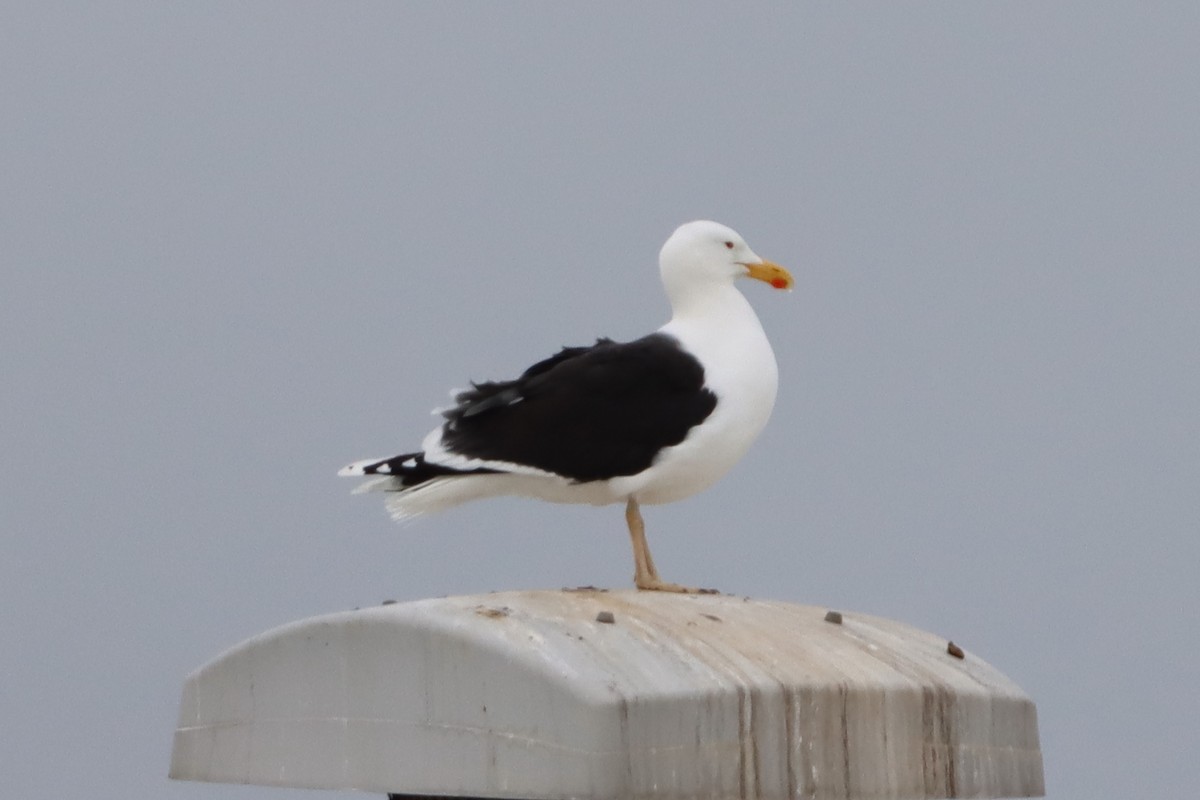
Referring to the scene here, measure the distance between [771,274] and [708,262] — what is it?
1.01ft

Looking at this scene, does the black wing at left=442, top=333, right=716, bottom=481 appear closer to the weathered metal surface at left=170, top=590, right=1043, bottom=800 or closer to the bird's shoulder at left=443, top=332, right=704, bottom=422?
the bird's shoulder at left=443, top=332, right=704, bottom=422

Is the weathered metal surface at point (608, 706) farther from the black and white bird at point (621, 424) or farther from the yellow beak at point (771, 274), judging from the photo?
the yellow beak at point (771, 274)

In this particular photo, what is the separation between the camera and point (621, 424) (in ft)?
33.5

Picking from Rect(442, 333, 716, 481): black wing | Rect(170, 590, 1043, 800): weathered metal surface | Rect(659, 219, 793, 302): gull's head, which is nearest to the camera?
Rect(170, 590, 1043, 800): weathered metal surface

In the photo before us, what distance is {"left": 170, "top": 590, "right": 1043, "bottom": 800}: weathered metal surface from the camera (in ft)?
27.4

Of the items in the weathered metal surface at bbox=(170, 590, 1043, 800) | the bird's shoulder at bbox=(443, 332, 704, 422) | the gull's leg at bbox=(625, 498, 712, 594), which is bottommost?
the weathered metal surface at bbox=(170, 590, 1043, 800)

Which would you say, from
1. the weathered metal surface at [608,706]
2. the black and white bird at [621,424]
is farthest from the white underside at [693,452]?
the weathered metal surface at [608,706]

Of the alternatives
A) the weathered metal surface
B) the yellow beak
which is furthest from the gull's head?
the weathered metal surface

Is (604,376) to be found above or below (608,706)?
above

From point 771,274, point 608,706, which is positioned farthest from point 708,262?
point 608,706

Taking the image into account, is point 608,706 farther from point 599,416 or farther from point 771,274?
point 771,274

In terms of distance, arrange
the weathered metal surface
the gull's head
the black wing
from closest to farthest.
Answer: the weathered metal surface
the black wing
the gull's head

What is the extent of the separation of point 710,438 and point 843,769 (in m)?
1.85

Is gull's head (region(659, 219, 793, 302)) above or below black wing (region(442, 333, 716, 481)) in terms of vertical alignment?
above
